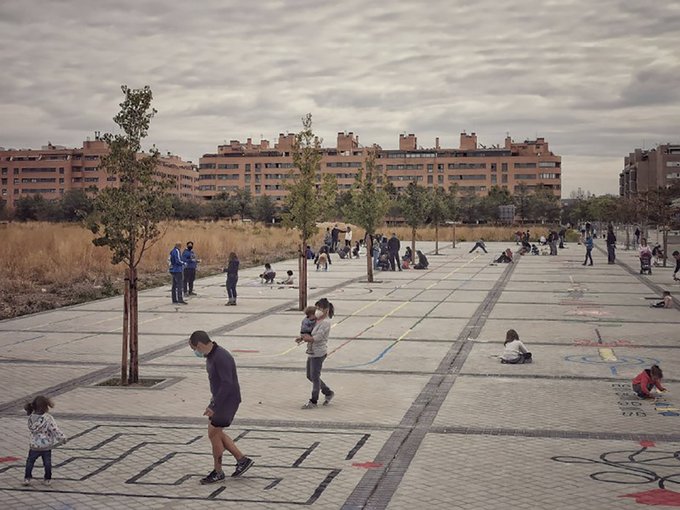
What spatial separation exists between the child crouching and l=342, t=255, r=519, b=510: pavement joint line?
330 cm

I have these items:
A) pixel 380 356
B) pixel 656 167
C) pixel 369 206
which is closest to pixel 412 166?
pixel 656 167

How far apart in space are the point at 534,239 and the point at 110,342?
68.7 m

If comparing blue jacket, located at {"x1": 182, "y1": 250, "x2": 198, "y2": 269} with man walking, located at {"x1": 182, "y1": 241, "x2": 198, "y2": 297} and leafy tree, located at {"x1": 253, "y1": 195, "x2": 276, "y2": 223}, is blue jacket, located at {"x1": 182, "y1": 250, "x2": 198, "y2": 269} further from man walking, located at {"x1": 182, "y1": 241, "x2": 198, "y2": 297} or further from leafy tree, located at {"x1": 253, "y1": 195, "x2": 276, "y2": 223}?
leafy tree, located at {"x1": 253, "y1": 195, "x2": 276, "y2": 223}

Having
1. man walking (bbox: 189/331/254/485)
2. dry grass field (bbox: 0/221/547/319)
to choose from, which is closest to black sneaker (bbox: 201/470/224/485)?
man walking (bbox: 189/331/254/485)

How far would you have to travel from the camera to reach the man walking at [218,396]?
31.9 ft

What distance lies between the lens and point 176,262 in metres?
27.8

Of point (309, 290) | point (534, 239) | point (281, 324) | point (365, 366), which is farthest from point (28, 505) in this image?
point (534, 239)

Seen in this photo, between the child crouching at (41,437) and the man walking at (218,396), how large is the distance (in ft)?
5.49

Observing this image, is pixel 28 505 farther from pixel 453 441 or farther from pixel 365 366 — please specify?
pixel 365 366

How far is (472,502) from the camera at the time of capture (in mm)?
9055

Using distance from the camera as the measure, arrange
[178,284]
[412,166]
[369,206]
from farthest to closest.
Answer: [412,166], [369,206], [178,284]

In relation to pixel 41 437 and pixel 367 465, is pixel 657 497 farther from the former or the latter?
pixel 41 437

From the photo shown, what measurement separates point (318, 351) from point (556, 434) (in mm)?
3644

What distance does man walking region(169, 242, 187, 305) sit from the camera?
27.8 m
